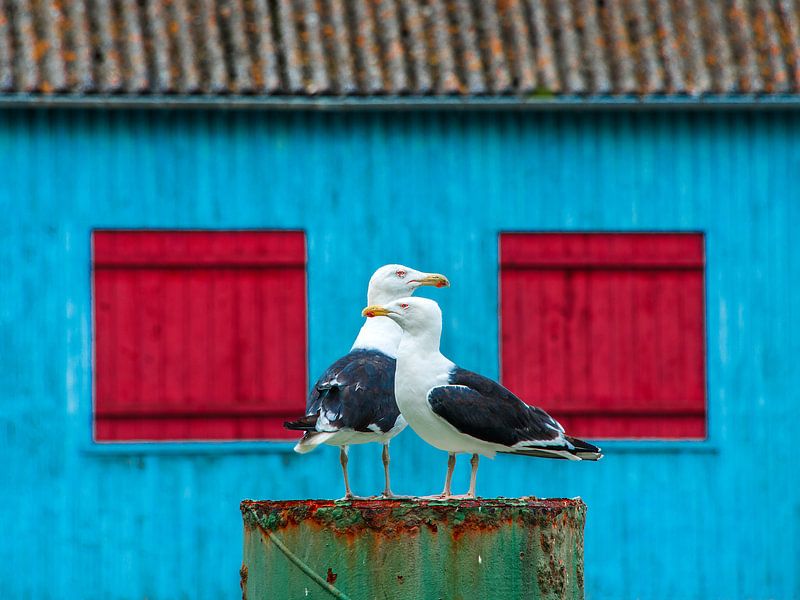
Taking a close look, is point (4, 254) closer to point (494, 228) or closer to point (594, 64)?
point (494, 228)

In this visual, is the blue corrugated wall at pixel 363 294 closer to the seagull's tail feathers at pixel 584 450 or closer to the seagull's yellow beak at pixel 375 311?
the seagull's tail feathers at pixel 584 450

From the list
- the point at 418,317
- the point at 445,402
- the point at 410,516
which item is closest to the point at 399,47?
the point at 418,317

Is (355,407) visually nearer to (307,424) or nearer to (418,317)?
(307,424)

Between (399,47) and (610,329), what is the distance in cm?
276

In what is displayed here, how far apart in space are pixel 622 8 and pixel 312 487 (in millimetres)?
4530

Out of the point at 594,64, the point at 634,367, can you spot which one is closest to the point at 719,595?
the point at 634,367

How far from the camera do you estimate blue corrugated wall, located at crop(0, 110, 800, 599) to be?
13.8m

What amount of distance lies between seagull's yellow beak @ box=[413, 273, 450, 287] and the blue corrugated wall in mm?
4933

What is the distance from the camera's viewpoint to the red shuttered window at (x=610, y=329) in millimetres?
14141

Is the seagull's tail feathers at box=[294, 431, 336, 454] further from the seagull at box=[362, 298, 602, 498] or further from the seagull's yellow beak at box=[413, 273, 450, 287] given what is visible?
the seagull's yellow beak at box=[413, 273, 450, 287]

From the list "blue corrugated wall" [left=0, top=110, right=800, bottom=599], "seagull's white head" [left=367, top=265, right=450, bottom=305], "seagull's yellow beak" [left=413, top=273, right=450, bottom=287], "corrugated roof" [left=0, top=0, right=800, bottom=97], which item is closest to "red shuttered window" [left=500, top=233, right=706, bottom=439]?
"blue corrugated wall" [left=0, top=110, right=800, bottom=599]

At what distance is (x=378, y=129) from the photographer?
1409 cm

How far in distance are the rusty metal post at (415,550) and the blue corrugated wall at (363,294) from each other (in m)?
6.94

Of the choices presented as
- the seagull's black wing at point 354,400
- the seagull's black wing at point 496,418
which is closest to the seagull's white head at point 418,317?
the seagull's black wing at point 496,418
